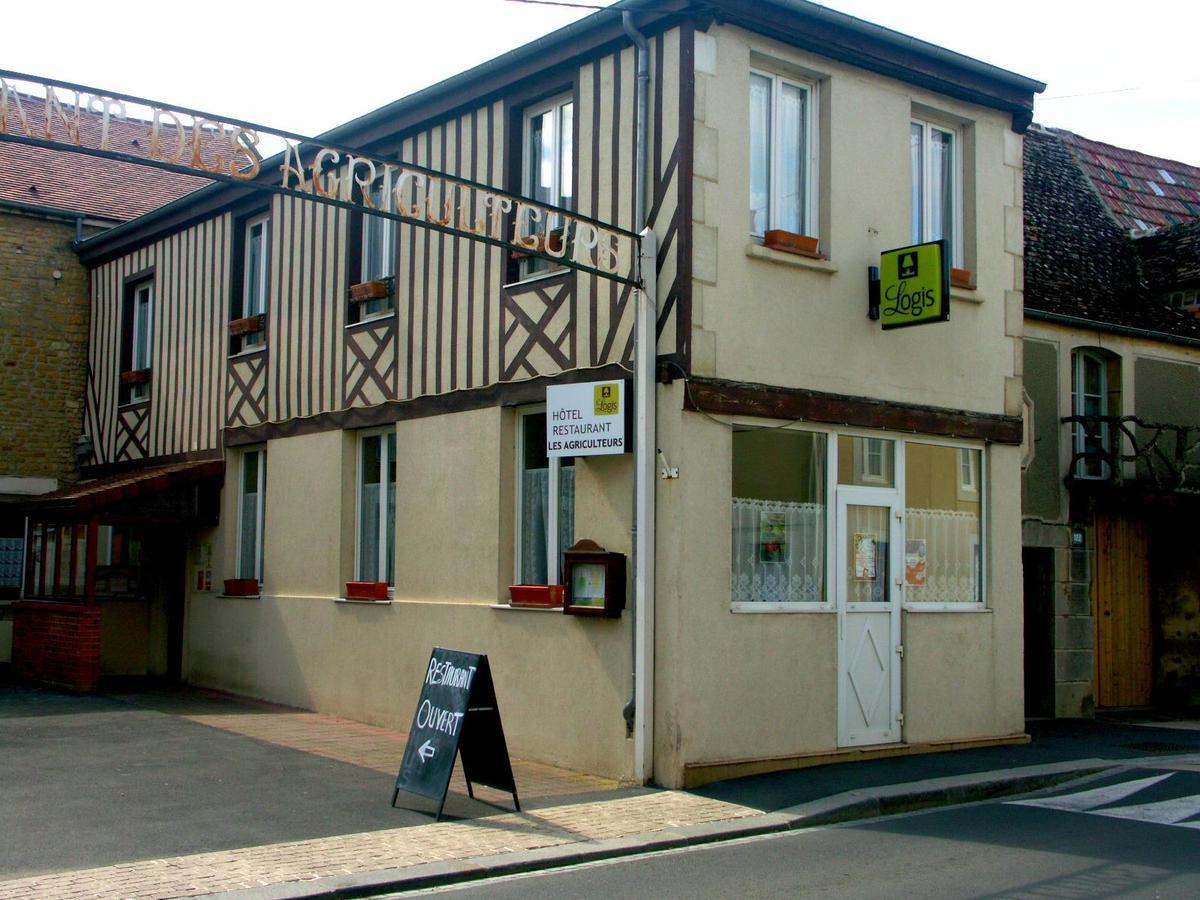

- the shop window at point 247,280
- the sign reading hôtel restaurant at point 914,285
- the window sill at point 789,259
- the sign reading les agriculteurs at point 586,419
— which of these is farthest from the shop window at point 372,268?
the sign reading hôtel restaurant at point 914,285

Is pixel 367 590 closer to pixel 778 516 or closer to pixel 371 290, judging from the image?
pixel 371 290

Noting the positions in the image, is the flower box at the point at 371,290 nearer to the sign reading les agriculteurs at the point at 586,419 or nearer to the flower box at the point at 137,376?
the sign reading les agriculteurs at the point at 586,419

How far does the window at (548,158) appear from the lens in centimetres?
1226

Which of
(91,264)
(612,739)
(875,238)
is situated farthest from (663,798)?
(91,264)

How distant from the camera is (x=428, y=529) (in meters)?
13.6

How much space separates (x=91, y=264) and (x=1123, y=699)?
52.3 ft

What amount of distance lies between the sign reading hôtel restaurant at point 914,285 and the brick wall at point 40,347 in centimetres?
1375

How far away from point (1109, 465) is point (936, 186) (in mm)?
5442

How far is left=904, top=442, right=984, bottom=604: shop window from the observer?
12.8 m

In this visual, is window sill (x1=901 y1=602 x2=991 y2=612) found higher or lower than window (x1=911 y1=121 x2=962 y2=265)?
lower

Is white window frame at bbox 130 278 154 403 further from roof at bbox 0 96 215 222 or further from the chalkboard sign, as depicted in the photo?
the chalkboard sign

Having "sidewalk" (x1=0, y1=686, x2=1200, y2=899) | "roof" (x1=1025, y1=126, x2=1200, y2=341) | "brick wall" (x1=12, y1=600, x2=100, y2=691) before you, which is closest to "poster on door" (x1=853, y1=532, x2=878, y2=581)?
"sidewalk" (x1=0, y1=686, x2=1200, y2=899)

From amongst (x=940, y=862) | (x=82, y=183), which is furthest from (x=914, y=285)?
(x=82, y=183)

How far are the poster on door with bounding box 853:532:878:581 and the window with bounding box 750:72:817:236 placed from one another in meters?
2.73
